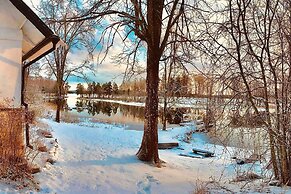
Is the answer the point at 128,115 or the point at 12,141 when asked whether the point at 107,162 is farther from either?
the point at 128,115

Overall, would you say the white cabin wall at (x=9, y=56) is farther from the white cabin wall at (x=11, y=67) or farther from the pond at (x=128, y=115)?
the pond at (x=128, y=115)

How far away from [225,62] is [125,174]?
385 centimetres

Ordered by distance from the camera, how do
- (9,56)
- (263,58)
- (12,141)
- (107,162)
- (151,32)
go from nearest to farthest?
1. (12,141)
2. (9,56)
3. (263,58)
4. (107,162)
5. (151,32)

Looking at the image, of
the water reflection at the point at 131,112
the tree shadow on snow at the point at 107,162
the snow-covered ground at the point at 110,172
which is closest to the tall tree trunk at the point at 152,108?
the tree shadow on snow at the point at 107,162

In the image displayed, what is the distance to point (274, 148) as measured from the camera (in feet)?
23.5

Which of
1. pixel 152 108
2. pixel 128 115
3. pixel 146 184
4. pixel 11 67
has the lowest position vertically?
pixel 146 184

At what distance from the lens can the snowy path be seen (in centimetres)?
630

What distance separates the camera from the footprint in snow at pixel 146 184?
6.27m

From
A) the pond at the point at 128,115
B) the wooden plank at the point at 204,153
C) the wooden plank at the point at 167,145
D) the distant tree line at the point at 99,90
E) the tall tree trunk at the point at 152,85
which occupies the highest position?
the distant tree line at the point at 99,90

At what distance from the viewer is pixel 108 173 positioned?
23.8 ft

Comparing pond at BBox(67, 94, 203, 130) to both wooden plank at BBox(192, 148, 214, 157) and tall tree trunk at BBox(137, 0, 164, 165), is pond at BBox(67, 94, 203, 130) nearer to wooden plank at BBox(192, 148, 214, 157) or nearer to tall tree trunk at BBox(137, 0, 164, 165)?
wooden plank at BBox(192, 148, 214, 157)

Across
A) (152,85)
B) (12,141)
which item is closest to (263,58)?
(152,85)

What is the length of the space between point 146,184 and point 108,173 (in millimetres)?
1133

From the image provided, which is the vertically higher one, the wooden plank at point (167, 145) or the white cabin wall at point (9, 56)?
the white cabin wall at point (9, 56)
